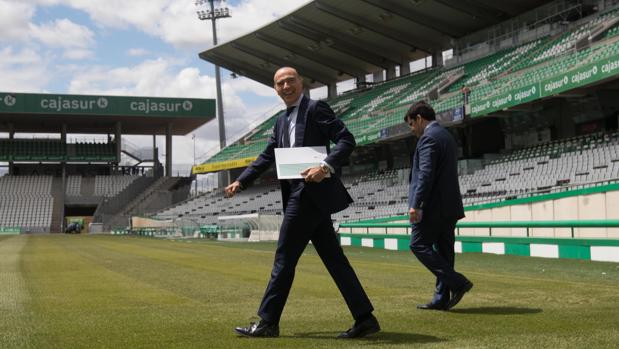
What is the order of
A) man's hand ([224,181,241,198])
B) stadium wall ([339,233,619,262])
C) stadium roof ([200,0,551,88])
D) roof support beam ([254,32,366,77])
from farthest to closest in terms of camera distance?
1. roof support beam ([254,32,366,77])
2. stadium roof ([200,0,551,88])
3. stadium wall ([339,233,619,262])
4. man's hand ([224,181,241,198])

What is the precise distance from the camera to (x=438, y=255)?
629 cm

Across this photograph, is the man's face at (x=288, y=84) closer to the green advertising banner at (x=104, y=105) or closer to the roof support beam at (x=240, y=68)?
the roof support beam at (x=240, y=68)

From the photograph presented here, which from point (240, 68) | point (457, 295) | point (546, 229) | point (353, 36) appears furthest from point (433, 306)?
point (240, 68)

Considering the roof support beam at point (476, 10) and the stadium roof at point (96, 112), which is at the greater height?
the roof support beam at point (476, 10)

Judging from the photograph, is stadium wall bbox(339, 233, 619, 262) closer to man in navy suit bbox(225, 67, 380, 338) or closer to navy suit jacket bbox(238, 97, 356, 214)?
man in navy suit bbox(225, 67, 380, 338)

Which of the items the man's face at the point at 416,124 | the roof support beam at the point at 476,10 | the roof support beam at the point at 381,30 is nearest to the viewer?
the man's face at the point at 416,124

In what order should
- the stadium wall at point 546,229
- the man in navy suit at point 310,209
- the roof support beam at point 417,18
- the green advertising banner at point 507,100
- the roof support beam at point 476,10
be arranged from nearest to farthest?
1. the man in navy suit at point 310,209
2. the stadium wall at point 546,229
3. the green advertising banner at point 507,100
4. the roof support beam at point 476,10
5. the roof support beam at point 417,18

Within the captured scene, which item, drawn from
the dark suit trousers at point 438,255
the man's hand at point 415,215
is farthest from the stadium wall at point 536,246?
the man's hand at point 415,215

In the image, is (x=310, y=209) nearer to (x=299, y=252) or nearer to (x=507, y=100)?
(x=299, y=252)

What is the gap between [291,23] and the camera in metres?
47.6

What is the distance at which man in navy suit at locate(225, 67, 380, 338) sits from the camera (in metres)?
4.93

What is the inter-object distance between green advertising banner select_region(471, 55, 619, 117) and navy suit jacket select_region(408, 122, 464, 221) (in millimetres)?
20923

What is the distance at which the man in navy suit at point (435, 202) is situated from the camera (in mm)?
6145

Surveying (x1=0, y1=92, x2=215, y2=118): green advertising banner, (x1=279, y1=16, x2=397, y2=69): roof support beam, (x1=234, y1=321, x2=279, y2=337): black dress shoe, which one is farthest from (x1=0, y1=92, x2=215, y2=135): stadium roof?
(x1=234, y1=321, x2=279, y2=337): black dress shoe
